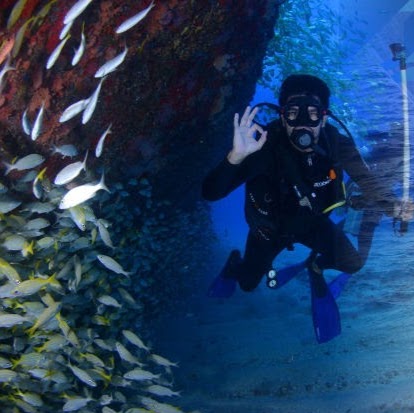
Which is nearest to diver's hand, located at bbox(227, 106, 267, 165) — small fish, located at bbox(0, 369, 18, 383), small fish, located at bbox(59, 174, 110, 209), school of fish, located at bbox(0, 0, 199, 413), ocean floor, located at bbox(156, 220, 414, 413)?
school of fish, located at bbox(0, 0, 199, 413)

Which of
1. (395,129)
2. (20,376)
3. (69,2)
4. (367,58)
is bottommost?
(20,376)

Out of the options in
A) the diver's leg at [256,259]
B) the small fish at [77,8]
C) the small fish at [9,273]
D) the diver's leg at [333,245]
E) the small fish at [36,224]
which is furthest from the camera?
the diver's leg at [256,259]

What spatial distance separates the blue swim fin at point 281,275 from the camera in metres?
5.65

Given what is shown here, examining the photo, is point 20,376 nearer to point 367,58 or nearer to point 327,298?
point 327,298

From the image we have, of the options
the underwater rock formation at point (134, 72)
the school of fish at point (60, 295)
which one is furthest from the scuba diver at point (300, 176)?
the school of fish at point (60, 295)

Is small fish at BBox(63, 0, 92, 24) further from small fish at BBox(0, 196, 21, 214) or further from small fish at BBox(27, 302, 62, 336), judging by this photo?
small fish at BBox(27, 302, 62, 336)

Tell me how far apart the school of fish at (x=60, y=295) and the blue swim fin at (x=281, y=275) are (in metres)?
1.95

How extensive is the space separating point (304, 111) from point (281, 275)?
2.84 metres

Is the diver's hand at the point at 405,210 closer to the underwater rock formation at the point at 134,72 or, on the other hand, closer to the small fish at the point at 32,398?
the underwater rock formation at the point at 134,72

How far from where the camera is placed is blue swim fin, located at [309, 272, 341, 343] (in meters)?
5.64

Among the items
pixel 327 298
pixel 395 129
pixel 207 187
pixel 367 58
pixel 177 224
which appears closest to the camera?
pixel 207 187

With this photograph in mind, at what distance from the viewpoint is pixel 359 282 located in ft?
31.5

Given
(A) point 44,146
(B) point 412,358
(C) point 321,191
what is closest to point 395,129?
(C) point 321,191

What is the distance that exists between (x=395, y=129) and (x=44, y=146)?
4372 millimetres
